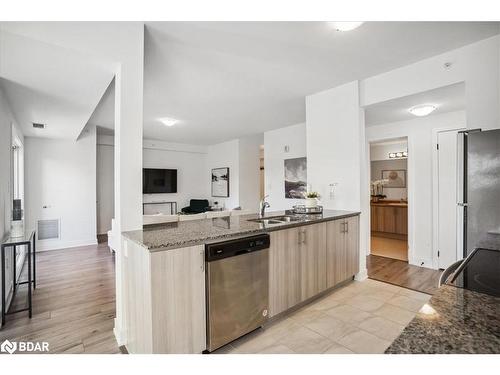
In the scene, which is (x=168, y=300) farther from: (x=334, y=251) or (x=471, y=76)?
(x=471, y=76)

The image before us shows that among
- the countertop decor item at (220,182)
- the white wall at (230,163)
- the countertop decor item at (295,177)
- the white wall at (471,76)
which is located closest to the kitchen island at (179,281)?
the white wall at (471,76)

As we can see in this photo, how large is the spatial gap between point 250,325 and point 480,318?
5.12 ft

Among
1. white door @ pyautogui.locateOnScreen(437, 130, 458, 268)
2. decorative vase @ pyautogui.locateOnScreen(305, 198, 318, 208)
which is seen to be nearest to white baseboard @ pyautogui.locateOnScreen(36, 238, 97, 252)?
decorative vase @ pyautogui.locateOnScreen(305, 198, 318, 208)

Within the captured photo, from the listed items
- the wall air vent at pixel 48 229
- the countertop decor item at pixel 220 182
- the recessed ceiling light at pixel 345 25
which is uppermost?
the recessed ceiling light at pixel 345 25

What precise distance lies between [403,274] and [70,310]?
13.2 feet

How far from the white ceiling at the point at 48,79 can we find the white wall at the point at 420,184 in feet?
12.4

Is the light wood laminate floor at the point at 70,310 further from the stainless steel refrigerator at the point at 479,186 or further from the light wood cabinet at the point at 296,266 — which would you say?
the stainless steel refrigerator at the point at 479,186

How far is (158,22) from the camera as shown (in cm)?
199

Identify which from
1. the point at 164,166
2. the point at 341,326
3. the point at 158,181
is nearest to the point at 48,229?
the point at 158,181

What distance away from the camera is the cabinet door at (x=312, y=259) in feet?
7.93
